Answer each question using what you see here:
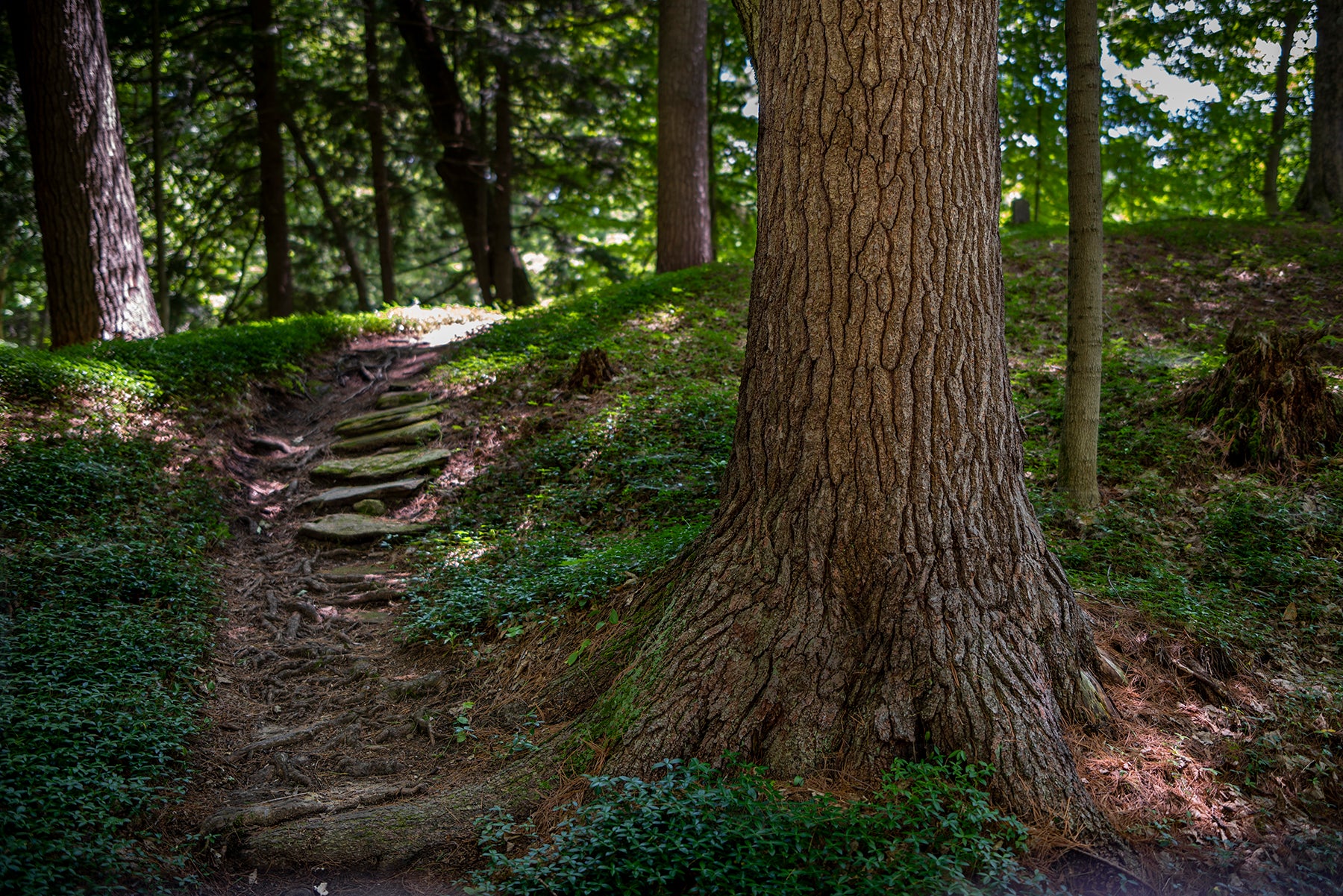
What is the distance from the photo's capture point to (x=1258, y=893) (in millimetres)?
2564

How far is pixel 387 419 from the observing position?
7.65 metres

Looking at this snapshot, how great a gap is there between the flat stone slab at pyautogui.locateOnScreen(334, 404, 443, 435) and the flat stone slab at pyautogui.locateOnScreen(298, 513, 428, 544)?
61.8 inches

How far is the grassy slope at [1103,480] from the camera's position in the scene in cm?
374

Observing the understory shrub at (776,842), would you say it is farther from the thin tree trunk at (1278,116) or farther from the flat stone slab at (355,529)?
the thin tree trunk at (1278,116)

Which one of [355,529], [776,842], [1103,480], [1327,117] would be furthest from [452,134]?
[776,842]

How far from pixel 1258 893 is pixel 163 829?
3.95 meters

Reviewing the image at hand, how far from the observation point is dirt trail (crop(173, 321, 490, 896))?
3.28m

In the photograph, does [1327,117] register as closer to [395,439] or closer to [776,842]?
Answer: [395,439]

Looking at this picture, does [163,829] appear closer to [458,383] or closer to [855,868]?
[855,868]

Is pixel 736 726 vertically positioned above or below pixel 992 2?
below

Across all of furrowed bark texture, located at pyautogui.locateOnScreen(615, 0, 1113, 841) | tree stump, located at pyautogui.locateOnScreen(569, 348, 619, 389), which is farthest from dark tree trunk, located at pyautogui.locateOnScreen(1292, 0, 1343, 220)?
furrowed bark texture, located at pyautogui.locateOnScreen(615, 0, 1113, 841)

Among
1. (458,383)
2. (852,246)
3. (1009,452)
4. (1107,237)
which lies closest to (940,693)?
(1009,452)

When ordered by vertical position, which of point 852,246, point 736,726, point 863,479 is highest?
point 852,246

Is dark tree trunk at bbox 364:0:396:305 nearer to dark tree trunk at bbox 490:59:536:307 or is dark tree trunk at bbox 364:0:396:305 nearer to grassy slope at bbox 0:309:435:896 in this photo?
dark tree trunk at bbox 490:59:536:307
